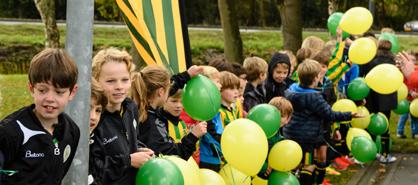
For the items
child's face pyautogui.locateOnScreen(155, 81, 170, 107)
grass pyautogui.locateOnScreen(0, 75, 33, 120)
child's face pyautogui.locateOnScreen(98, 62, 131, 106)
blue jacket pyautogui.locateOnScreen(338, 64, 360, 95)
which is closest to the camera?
child's face pyautogui.locateOnScreen(98, 62, 131, 106)

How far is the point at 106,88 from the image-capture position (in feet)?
12.7

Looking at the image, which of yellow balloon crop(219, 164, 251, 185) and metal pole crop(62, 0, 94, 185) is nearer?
metal pole crop(62, 0, 94, 185)

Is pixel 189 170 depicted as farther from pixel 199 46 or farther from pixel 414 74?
pixel 199 46

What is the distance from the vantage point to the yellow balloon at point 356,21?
8.44 m

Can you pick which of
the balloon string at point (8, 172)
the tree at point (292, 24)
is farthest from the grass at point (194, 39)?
the balloon string at point (8, 172)

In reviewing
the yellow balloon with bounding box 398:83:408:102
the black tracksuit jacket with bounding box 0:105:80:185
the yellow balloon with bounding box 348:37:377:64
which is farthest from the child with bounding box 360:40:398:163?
the black tracksuit jacket with bounding box 0:105:80:185

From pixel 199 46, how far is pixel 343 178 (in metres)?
14.4

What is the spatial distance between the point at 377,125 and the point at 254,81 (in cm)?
265

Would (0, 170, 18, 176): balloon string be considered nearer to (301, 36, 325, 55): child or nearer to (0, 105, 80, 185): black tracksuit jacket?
(0, 105, 80, 185): black tracksuit jacket

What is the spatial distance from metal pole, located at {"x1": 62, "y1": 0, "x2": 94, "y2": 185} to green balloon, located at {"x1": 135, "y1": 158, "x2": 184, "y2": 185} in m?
0.68

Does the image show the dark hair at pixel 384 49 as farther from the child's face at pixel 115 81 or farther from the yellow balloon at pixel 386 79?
the child's face at pixel 115 81

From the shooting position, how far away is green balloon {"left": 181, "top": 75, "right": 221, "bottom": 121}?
4715mm

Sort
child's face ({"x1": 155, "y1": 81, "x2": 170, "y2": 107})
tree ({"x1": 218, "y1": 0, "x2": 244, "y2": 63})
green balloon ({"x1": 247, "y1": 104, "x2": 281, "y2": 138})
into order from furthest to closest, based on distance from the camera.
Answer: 1. tree ({"x1": 218, "y1": 0, "x2": 244, "y2": 63})
2. green balloon ({"x1": 247, "y1": 104, "x2": 281, "y2": 138})
3. child's face ({"x1": 155, "y1": 81, "x2": 170, "y2": 107})

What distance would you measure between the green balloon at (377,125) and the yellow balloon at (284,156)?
128 inches
